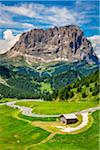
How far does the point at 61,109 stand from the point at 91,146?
60449 mm

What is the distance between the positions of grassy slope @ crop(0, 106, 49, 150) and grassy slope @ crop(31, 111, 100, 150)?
6.47 meters

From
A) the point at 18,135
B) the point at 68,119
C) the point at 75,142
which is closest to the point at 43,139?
the point at 75,142

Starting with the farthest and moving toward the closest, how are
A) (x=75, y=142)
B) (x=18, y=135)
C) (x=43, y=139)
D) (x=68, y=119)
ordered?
(x=68, y=119) → (x=18, y=135) → (x=43, y=139) → (x=75, y=142)

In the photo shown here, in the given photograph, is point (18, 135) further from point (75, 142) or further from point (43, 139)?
point (75, 142)

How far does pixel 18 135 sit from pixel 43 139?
14.4 metres

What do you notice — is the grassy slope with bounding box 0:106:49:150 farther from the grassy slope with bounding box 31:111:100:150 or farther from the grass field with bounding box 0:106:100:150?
the grassy slope with bounding box 31:111:100:150

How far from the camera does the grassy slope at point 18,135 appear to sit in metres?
114

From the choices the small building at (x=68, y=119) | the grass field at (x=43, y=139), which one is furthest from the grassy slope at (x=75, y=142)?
the small building at (x=68, y=119)

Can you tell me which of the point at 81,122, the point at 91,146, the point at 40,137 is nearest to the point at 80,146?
the point at 91,146

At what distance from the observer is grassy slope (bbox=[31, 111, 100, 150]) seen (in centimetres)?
10538

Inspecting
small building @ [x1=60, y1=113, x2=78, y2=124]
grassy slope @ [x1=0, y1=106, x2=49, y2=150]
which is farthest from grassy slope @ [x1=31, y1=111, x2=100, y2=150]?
small building @ [x1=60, y1=113, x2=78, y2=124]

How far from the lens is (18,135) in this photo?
415ft

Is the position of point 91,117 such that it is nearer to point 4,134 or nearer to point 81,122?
point 81,122

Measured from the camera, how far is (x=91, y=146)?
104812 millimetres
